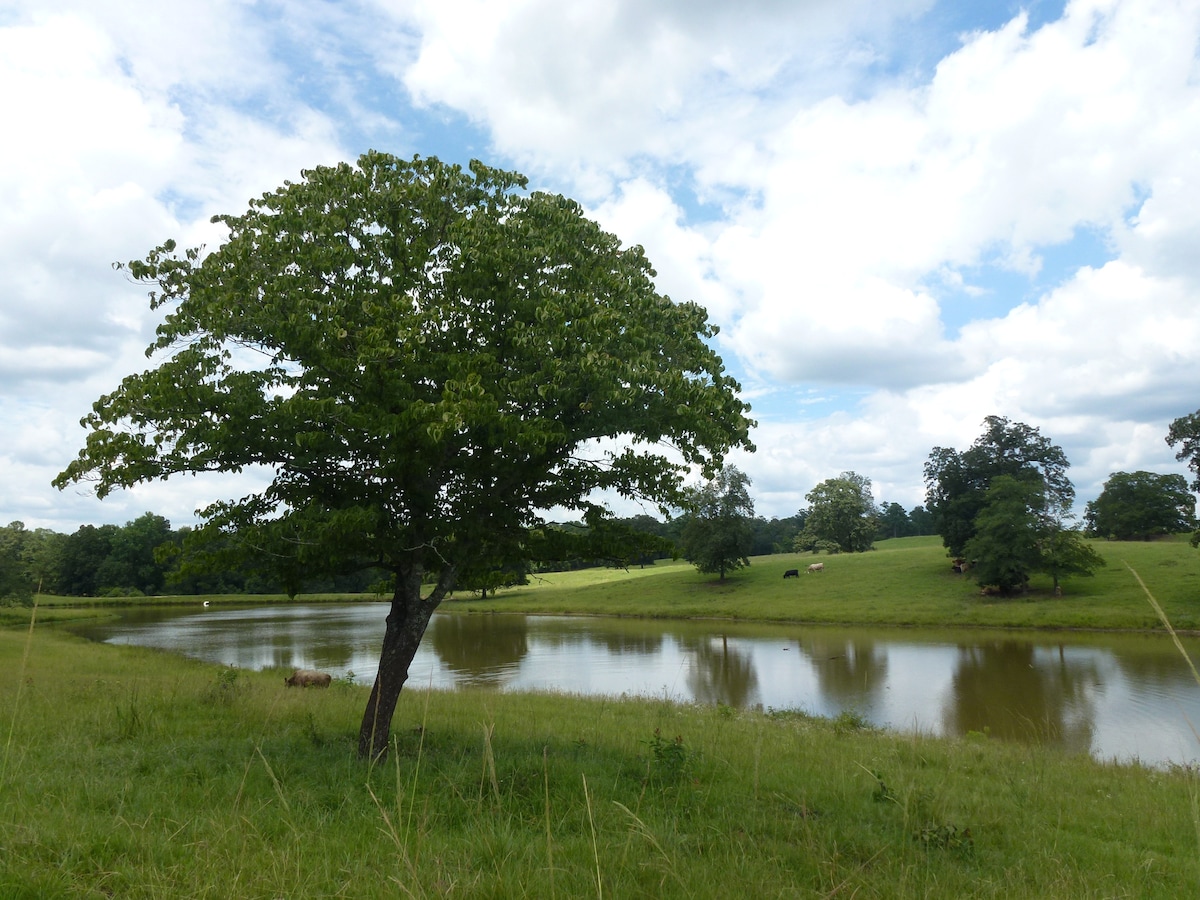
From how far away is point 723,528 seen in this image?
62.9 meters

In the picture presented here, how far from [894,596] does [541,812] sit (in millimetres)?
50938

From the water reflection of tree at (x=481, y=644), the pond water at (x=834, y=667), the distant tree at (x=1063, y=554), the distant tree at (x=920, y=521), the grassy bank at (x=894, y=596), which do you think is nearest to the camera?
the pond water at (x=834, y=667)

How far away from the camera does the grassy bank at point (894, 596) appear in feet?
134

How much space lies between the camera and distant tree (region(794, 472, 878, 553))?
87.2 metres

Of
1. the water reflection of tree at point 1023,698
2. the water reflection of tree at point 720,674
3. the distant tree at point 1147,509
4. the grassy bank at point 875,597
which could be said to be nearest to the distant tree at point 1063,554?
the grassy bank at point 875,597

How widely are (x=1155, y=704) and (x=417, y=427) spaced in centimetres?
2393

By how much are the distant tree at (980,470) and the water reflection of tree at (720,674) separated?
28236 millimetres

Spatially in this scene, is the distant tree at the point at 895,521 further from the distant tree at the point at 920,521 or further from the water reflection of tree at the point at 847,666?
the water reflection of tree at the point at 847,666

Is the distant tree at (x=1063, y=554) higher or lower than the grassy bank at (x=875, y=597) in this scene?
higher

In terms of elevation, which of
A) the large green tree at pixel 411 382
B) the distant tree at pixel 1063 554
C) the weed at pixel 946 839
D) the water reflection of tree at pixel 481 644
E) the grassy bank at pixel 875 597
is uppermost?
the large green tree at pixel 411 382

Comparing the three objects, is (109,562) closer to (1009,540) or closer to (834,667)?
(834,667)

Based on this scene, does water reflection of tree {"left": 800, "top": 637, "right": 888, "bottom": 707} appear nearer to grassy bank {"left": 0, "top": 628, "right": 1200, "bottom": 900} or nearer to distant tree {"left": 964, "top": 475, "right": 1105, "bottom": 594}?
grassy bank {"left": 0, "top": 628, "right": 1200, "bottom": 900}

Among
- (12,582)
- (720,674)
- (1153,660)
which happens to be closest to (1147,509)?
(1153,660)

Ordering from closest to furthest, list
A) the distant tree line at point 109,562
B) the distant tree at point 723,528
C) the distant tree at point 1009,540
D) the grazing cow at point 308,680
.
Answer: the grazing cow at point 308,680, the distant tree at point 1009,540, the distant tree at point 723,528, the distant tree line at point 109,562
